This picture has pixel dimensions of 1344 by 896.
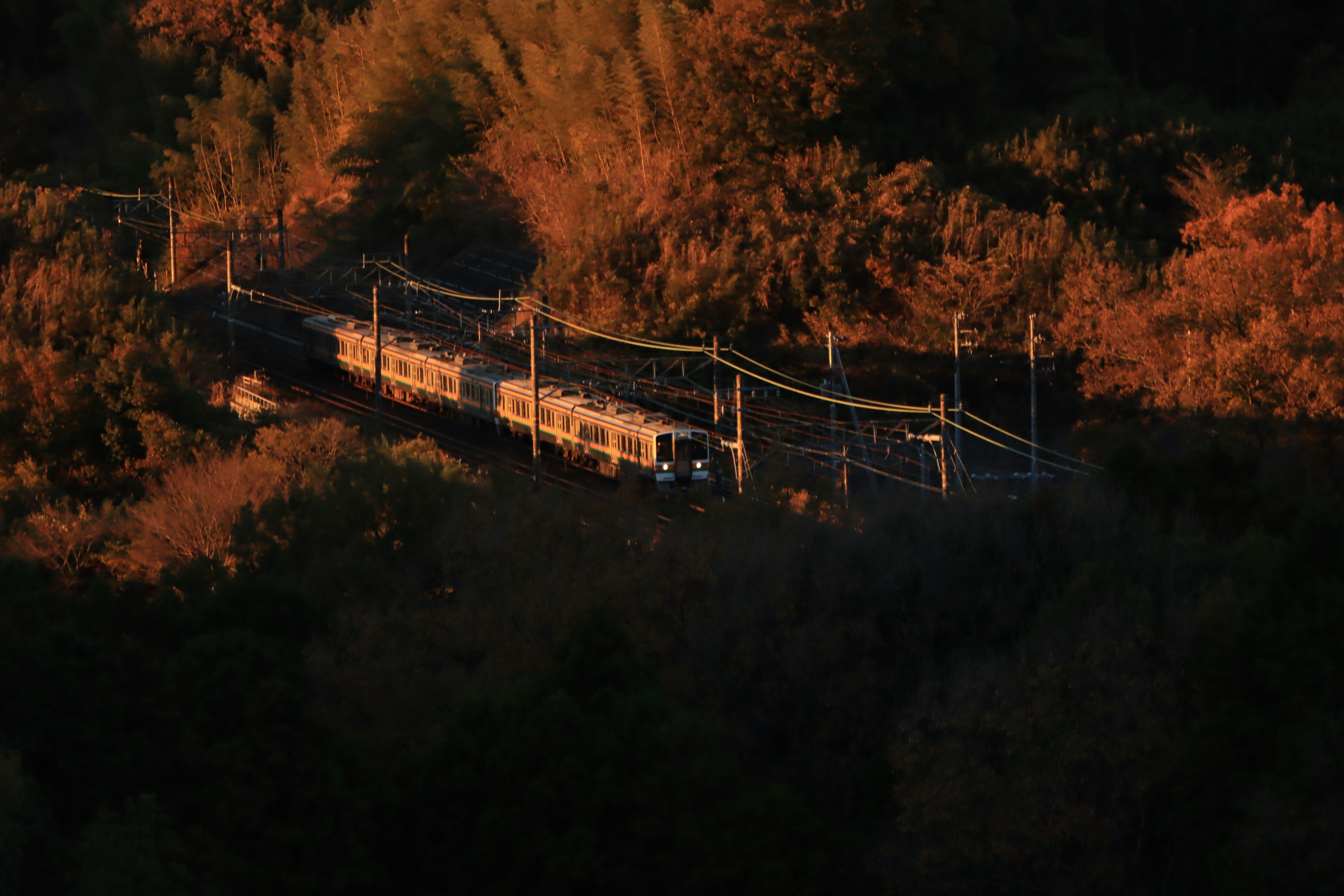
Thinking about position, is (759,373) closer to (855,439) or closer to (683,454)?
(855,439)

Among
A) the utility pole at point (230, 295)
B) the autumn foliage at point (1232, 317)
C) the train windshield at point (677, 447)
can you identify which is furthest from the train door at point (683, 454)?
the utility pole at point (230, 295)

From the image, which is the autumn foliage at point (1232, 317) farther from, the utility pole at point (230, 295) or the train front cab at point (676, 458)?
the utility pole at point (230, 295)

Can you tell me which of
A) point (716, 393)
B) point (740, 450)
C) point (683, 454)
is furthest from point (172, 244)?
point (740, 450)

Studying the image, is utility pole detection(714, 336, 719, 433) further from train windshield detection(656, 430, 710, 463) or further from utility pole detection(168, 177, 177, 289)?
utility pole detection(168, 177, 177, 289)

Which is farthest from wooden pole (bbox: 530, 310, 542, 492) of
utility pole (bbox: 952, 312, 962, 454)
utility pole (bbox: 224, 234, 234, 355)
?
utility pole (bbox: 224, 234, 234, 355)

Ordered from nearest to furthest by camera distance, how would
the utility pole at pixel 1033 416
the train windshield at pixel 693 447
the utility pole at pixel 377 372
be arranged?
the utility pole at pixel 1033 416
the train windshield at pixel 693 447
the utility pole at pixel 377 372

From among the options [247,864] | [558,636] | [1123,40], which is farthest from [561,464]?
[1123,40]
